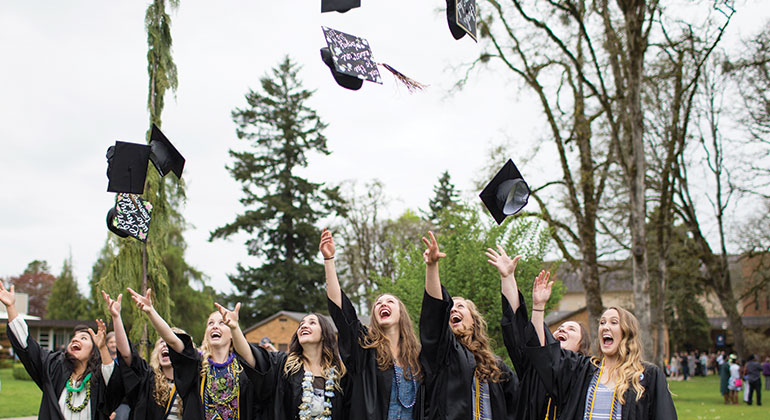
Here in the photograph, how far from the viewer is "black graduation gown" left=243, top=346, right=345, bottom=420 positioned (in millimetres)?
5035

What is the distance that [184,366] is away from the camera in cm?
523

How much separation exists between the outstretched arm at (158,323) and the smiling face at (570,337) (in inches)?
113

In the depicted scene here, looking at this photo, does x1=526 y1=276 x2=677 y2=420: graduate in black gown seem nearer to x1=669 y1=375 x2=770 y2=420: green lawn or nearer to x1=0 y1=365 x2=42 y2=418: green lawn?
x1=669 y1=375 x2=770 y2=420: green lawn

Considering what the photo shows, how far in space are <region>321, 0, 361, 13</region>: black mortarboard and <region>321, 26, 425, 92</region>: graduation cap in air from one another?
161 mm

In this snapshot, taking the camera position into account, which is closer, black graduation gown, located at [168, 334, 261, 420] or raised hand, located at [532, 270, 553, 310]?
raised hand, located at [532, 270, 553, 310]

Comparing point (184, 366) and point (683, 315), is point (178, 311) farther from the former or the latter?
point (683, 315)

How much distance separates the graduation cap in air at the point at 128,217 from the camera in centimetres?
618

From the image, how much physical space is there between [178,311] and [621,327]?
29124mm

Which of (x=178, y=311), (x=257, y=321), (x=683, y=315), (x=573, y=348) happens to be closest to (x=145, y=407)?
(x=573, y=348)

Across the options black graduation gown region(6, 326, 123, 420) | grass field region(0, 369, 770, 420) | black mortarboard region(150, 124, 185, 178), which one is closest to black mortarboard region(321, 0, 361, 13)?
black mortarboard region(150, 124, 185, 178)

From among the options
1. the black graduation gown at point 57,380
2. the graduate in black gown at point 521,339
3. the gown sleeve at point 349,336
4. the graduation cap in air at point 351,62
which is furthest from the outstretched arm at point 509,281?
the black graduation gown at point 57,380

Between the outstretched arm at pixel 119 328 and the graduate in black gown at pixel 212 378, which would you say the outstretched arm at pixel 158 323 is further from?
the outstretched arm at pixel 119 328

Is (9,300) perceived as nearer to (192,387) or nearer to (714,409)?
(192,387)

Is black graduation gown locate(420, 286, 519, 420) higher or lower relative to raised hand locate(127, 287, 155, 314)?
lower
